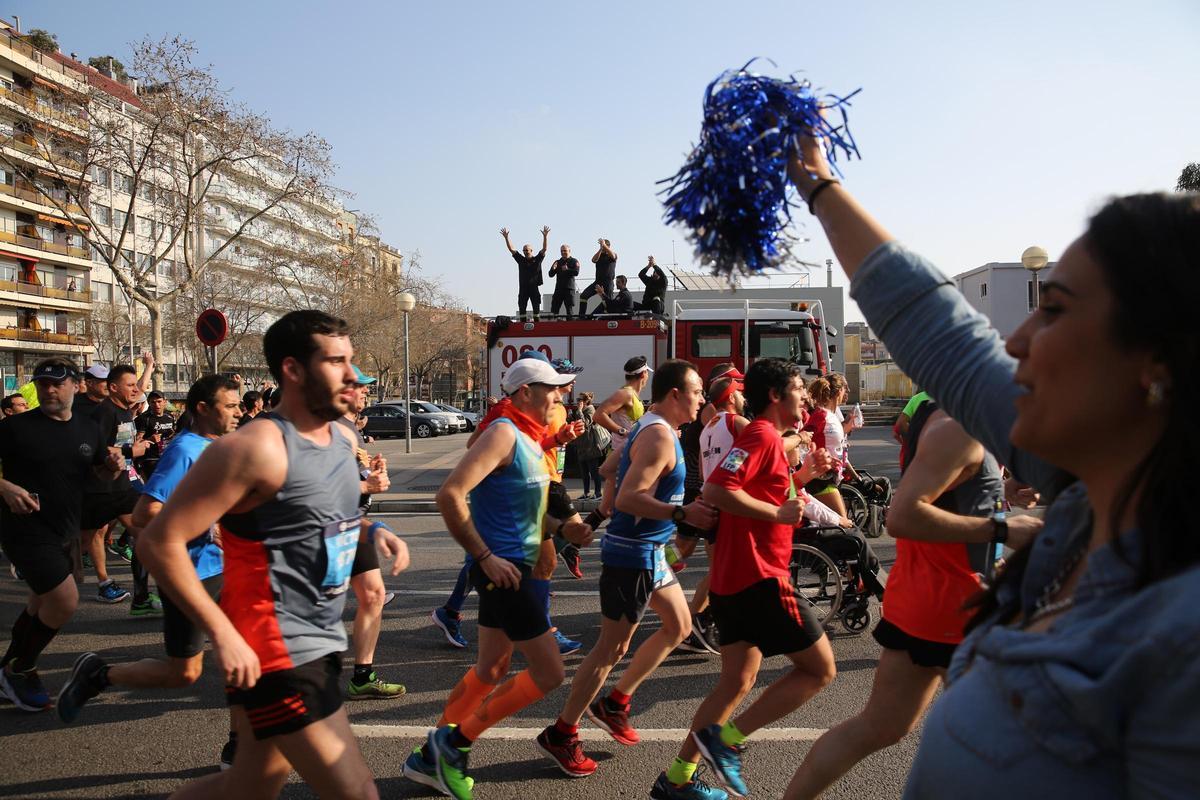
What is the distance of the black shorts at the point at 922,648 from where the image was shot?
2.96 metres

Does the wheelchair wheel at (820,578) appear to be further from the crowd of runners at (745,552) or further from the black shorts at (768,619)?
the black shorts at (768,619)

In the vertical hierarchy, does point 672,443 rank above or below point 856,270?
below

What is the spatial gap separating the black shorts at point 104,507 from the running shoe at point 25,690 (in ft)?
9.14

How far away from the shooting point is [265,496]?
2654 millimetres

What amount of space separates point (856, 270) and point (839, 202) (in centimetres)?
14

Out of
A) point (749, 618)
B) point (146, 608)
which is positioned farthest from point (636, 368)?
point (749, 618)

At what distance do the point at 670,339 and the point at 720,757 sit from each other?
14.7 m

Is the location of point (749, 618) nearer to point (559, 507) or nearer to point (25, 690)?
point (559, 507)

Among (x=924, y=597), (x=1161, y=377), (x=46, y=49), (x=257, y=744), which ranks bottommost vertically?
(x=257, y=744)

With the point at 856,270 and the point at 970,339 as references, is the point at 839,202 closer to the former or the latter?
the point at 856,270

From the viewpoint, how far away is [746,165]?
1.67 m

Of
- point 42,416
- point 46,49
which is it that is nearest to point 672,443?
point 42,416

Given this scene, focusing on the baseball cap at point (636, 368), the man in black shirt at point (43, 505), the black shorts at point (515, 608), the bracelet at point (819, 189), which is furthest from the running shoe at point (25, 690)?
the baseball cap at point (636, 368)

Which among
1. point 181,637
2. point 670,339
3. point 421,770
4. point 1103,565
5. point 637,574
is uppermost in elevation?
point 670,339
